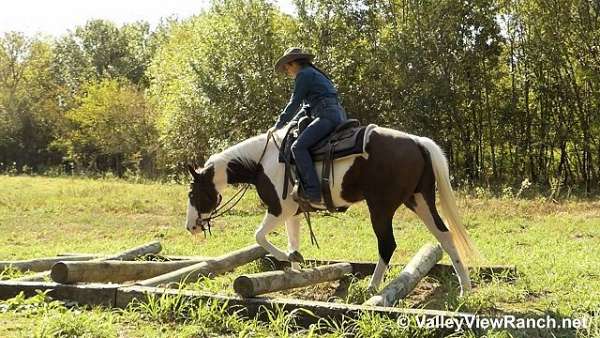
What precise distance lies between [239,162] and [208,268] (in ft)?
4.58

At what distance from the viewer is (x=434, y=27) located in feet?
76.7

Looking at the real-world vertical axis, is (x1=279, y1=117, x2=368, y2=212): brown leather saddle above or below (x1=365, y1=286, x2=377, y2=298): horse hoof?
above

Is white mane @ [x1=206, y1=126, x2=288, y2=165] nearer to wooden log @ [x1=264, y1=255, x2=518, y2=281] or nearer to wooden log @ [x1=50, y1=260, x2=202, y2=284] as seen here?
wooden log @ [x1=50, y1=260, x2=202, y2=284]

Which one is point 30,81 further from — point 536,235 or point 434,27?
point 536,235

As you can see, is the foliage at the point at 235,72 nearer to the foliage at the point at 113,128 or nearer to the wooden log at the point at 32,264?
the foliage at the point at 113,128

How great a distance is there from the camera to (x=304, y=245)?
10.7 metres

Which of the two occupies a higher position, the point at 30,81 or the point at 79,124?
the point at 30,81

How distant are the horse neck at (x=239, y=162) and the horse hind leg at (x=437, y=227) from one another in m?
1.93

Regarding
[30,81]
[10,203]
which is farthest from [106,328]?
[30,81]

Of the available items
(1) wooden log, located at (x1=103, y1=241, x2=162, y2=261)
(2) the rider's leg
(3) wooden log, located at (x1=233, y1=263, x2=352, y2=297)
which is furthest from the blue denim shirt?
(1) wooden log, located at (x1=103, y1=241, x2=162, y2=261)

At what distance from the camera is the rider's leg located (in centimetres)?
640

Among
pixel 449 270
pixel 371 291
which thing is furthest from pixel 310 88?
pixel 449 270

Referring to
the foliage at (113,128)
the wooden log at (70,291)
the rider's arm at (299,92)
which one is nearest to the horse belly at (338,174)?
the rider's arm at (299,92)

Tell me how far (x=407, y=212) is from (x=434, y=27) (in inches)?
429
